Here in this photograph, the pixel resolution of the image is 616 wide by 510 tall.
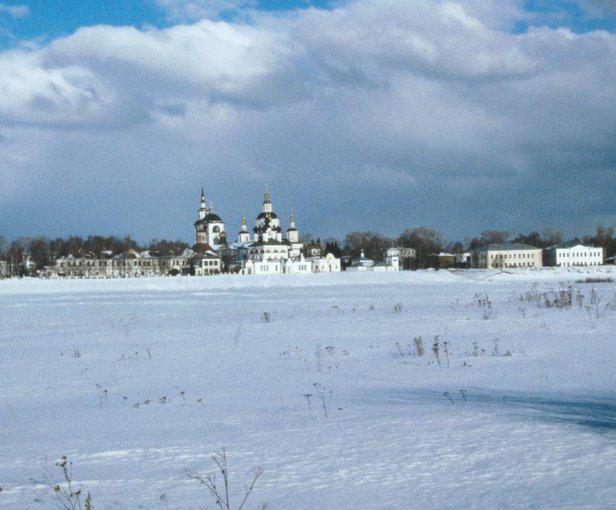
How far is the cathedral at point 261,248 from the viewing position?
143 m

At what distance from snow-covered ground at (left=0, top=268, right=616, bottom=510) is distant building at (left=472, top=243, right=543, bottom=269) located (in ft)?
486

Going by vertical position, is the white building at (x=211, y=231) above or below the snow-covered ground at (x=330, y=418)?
above

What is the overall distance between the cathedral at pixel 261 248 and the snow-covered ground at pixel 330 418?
126 m

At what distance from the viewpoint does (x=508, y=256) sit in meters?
160

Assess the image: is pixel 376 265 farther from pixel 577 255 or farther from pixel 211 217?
pixel 577 255

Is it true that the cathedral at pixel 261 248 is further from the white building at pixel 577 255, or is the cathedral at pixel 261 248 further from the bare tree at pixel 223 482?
the bare tree at pixel 223 482

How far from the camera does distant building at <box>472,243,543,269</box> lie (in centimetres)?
15925

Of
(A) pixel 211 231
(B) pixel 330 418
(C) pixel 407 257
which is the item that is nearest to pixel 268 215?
(A) pixel 211 231

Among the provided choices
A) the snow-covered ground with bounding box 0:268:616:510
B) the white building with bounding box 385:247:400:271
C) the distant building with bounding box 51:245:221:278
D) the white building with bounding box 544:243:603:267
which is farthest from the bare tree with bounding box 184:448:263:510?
the white building with bounding box 544:243:603:267

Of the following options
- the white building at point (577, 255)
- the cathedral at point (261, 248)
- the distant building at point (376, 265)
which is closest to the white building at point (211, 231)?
the cathedral at point (261, 248)

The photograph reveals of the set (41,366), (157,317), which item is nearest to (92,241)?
(157,317)

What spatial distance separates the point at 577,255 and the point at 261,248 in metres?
79.2

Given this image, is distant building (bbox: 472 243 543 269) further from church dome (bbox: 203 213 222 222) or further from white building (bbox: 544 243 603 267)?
church dome (bbox: 203 213 222 222)

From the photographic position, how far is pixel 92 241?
191 meters
